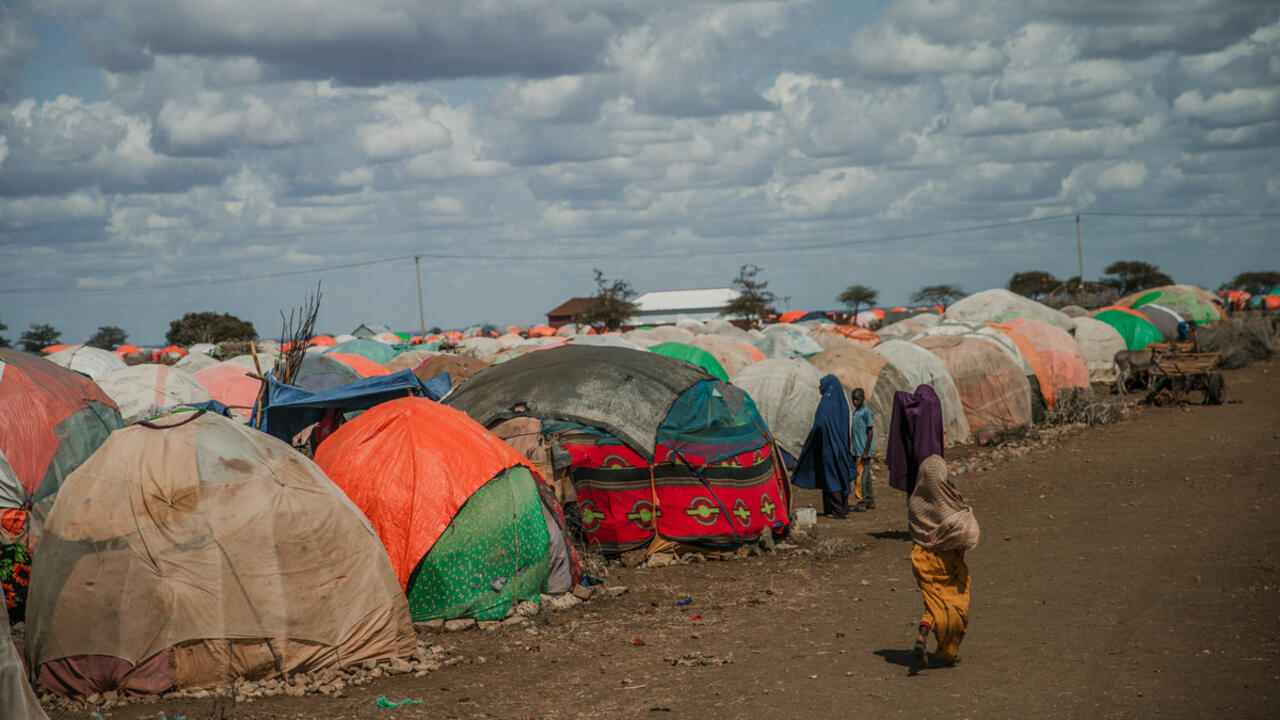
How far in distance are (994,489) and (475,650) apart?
10.5 metres

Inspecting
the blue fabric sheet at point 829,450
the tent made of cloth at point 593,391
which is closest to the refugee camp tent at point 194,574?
the tent made of cloth at point 593,391

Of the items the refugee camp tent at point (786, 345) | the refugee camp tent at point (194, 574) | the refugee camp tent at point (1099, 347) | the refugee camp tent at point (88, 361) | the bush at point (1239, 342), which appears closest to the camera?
the refugee camp tent at point (194, 574)

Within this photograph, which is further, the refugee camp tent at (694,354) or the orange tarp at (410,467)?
the refugee camp tent at (694,354)

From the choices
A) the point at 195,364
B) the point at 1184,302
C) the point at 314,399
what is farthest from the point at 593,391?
the point at 1184,302

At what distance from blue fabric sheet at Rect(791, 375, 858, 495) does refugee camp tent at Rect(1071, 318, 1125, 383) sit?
21.9 meters

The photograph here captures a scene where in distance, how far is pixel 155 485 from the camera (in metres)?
7.62

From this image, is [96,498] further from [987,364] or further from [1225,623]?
[987,364]

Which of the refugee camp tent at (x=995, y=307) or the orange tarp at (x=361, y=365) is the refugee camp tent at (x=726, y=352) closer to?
the orange tarp at (x=361, y=365)

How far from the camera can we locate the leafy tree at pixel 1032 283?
77688mm

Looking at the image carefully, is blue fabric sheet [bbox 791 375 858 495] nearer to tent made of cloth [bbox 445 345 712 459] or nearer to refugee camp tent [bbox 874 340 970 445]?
tent made of cloth [bbox 445 345 712 459]

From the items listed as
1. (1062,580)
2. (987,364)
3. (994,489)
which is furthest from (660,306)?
(1062,580)

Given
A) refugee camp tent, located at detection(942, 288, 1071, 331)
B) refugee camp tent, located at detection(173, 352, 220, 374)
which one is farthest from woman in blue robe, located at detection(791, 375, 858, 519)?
refugee camp tent, located at detection(942, 288, 1071, 331)

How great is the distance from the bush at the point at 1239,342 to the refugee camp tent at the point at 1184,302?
6.17 metres

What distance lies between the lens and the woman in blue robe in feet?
48.0
